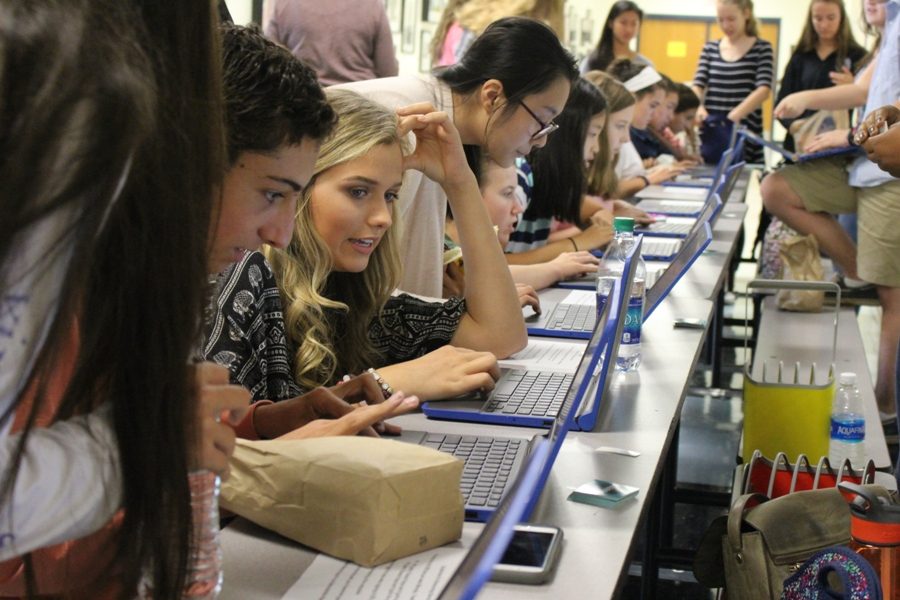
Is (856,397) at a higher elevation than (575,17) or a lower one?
lower

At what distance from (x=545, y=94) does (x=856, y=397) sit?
3.38 ft

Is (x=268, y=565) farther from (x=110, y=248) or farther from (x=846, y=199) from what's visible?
(x=846, y=199)

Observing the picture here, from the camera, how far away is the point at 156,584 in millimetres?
898

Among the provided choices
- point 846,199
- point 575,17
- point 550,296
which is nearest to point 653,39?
point 575,17

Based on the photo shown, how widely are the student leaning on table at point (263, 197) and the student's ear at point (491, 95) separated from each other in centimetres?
109

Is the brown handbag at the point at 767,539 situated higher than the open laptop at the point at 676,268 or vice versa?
the open laptop at the point at 676,268

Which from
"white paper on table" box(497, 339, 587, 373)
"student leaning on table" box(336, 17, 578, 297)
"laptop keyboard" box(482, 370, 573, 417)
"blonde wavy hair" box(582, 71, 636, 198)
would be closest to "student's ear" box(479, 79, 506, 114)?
"student leaning on table" box(336, 17, 578, 297)

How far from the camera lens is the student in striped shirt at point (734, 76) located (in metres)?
6.85

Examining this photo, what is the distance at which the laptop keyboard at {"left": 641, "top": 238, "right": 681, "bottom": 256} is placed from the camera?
137 inches

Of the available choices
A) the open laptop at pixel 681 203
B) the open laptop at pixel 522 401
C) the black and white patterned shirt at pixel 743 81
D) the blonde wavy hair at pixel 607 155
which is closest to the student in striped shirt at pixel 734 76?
the black and white patterned shirt at pixel 743 81

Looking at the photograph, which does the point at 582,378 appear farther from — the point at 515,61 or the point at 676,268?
the point at 515,61

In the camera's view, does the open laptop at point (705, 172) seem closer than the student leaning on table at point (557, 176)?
No

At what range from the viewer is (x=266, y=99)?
1.48 meters

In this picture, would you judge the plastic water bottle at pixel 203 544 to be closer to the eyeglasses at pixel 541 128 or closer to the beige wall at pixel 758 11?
the eyeglasses at pixel 541 128
